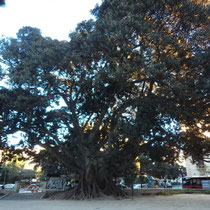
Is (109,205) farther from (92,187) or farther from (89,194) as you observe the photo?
(92,187)

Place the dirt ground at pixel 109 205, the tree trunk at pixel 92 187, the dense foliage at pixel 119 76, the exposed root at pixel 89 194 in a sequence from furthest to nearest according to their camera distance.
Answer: the tree trunk at pixel 92 187, the exposed root at pixel 89 194, the dense foliage at pixel 119 76, the dirt ground at pixel 109 205

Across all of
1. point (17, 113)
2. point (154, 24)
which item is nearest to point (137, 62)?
point (154, 24)

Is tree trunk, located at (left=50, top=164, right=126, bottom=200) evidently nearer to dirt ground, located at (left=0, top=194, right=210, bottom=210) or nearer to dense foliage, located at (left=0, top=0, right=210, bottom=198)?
dense foliage, located at (left=0, top=0, right=210, bottom=198)

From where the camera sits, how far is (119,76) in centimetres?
966

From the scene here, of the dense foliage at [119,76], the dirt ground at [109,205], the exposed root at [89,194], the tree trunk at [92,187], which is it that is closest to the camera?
the dirt ground at [109,205]

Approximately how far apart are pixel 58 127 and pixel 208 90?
10289 mm

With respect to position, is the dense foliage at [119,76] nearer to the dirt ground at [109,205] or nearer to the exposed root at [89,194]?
the exposed root at [89,194]

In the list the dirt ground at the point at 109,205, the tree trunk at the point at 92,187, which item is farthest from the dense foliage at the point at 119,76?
the dirt ground at the point at 109,205

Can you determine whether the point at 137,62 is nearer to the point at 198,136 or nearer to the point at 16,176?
the point at 198,136

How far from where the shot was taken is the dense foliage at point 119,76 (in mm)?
9789

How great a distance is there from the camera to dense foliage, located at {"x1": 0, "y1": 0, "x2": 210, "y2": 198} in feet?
32.1

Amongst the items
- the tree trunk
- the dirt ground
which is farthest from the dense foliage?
the dirt ground

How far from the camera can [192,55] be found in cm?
1059

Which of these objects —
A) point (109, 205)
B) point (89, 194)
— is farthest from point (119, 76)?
point (89, 194)
